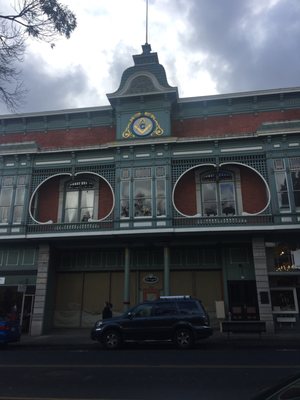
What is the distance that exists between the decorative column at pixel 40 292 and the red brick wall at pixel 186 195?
8.00 meters

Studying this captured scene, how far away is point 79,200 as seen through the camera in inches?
909

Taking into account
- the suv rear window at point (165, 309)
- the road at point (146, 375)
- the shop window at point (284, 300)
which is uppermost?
the shop window at point (284, 300)

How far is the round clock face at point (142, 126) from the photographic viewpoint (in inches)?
879

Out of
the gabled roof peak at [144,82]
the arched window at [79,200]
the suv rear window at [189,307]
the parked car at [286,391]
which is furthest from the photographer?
the arched window at [79,200]

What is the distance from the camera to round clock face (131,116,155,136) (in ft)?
73.3

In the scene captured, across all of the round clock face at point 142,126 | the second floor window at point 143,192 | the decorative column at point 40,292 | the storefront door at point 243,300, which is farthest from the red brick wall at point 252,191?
the decorative column at point 40,292

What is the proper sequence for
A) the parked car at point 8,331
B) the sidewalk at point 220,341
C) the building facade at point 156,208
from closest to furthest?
1. the sidewalk at point 220,341
2. the parked car at point 8,331
3. the building facade at point 156,208

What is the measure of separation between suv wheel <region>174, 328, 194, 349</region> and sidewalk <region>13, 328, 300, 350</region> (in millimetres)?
1000

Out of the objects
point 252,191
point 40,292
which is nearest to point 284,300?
point 252,191

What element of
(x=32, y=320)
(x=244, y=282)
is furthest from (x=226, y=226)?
(x=32, y=320)

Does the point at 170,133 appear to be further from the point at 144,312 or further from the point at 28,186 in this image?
the point at 144,312

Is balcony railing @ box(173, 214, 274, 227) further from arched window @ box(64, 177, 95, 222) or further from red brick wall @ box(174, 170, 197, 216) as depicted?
arched window @ box(64, 177, 95, 222)

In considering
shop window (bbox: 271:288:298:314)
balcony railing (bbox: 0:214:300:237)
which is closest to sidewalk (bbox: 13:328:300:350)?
shop window (bbox: 271:288:298:314)

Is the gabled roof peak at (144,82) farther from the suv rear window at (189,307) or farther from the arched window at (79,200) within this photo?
the suv rear window at (189,307)
